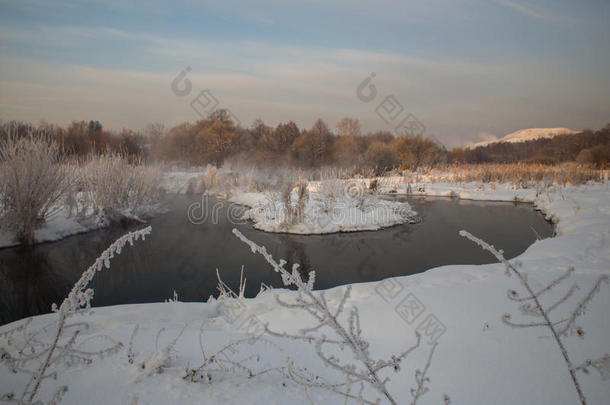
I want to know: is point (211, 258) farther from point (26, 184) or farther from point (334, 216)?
point (26, 184)

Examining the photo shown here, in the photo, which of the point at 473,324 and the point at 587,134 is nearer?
the point at 473,324

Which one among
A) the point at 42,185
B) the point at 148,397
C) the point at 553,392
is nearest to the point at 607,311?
the point at 553,392

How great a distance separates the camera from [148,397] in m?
1.46

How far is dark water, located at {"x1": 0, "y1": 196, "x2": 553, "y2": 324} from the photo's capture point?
5.34 m

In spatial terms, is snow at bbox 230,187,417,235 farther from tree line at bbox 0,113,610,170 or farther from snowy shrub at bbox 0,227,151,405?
tree line at bbox 0,113,610,170

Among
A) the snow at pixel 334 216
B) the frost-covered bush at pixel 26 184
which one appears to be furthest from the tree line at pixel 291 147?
the frost-covered bush at pixel 26 184

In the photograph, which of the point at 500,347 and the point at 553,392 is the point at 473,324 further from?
the point at 553,392

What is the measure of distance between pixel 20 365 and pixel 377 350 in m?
2.01

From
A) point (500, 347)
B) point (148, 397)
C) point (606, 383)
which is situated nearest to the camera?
point (148, 397)

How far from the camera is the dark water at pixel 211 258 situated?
534 centimetres

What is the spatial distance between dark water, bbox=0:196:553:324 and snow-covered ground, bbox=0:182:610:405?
80.9 inches

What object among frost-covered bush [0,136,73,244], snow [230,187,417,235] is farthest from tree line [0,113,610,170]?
frost-covered bush [0,136,73,244]

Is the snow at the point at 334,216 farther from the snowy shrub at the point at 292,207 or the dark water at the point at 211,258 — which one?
the dark water at the point at 211,258

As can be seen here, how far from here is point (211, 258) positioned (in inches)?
271
